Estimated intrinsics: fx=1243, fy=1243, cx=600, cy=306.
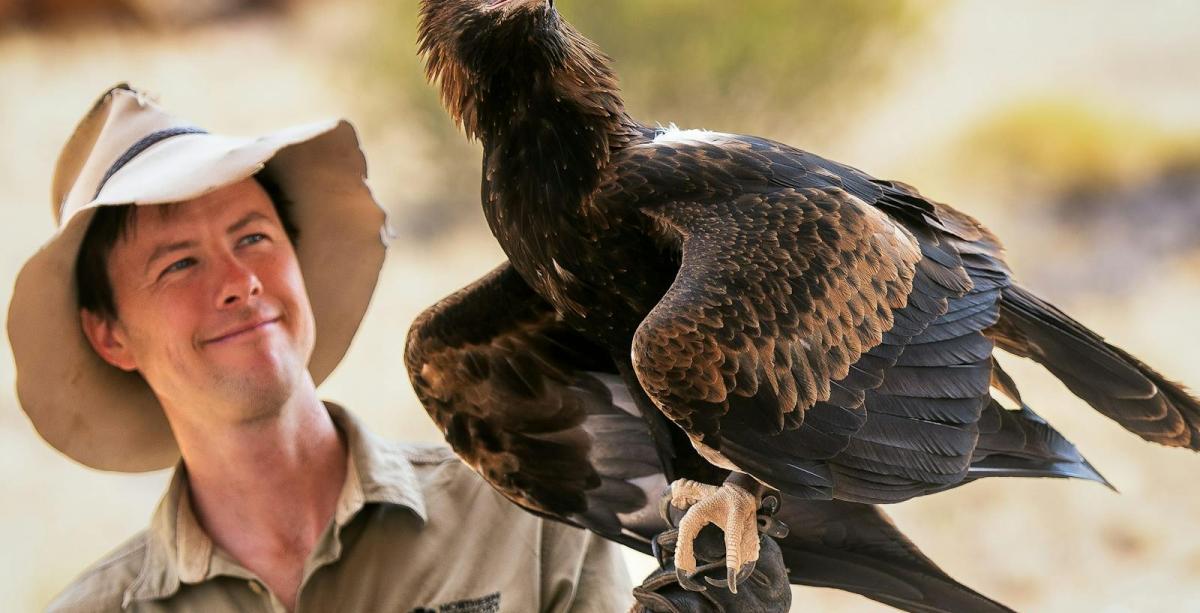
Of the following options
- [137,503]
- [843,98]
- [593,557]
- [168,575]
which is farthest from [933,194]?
[168,575]

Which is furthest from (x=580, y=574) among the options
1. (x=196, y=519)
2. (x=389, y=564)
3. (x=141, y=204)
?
(x=141, y=204)

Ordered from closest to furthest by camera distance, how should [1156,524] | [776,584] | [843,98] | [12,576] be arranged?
[776,584]
[12,576]
[1156,524]
[843,98]

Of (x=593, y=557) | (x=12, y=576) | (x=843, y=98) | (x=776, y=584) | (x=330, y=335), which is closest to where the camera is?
(x=776, y=584)

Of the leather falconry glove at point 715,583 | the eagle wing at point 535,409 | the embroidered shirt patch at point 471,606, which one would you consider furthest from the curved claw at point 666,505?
the embroidered shirt patch at point 471,606

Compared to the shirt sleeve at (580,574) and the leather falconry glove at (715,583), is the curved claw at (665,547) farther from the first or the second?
the shirt sleeve at (580,574)

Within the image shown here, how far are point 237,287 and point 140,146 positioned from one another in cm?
27

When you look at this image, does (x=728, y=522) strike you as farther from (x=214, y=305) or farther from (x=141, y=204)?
(x=141, y=204)

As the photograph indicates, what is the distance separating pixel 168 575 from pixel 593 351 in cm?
74

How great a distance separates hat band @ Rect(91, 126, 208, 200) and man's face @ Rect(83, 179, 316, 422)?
0.06 meters

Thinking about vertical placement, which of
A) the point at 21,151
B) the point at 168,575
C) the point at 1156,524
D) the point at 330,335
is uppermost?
the point at 21,151

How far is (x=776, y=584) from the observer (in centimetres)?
134

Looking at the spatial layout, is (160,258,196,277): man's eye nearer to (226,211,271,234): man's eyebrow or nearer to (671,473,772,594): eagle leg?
(226,211,271,234): man's eyebrow

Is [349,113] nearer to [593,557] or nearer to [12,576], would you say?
[12,576]

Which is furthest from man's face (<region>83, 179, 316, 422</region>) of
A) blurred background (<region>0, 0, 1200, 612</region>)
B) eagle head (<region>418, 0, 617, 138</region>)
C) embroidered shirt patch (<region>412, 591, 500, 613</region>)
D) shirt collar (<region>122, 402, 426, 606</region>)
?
blurred background (<region>0, 0, 1200, 612</region>)
